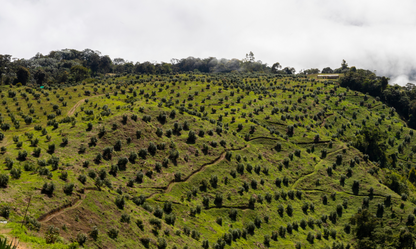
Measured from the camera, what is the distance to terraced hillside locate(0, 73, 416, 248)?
Answer: 1262 inches

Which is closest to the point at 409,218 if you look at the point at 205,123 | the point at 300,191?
the point at 300,191

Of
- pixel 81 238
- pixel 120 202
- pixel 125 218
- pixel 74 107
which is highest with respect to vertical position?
pixel 74 107

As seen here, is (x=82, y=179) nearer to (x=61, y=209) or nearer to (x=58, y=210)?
(x=61, y=209)

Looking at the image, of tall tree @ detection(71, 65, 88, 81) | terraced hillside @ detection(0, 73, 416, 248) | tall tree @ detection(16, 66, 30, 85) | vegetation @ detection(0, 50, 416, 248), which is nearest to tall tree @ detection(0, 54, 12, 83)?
tall tree @ detection(16, 66, 30, 85)

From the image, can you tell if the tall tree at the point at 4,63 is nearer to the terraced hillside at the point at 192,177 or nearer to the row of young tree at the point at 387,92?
the terraced hillside at the point at 192,177

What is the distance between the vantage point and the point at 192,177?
189ft

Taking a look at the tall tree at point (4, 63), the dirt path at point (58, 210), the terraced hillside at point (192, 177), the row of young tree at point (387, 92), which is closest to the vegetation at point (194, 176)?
the dirt path at point (58, 210)

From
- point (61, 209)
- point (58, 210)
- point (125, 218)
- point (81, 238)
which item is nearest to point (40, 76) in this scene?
point (61, 209)

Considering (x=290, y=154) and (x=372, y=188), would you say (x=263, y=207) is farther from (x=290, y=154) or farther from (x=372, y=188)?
(x=372, y=188)

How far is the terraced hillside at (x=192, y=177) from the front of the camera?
3206 centimetres

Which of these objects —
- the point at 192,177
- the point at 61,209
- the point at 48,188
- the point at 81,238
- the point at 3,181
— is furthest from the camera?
the point at 192,177

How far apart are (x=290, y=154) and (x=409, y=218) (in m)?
32.2

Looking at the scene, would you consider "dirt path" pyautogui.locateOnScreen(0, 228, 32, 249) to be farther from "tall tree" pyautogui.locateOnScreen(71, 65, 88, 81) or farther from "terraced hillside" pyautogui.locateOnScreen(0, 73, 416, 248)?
"tall tree" pyautogui.locateOnScreen(71, 65, 88, 81)

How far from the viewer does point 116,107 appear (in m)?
75.3
